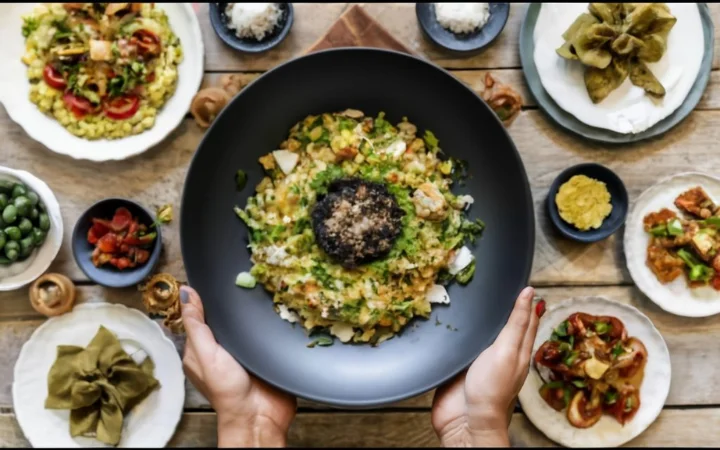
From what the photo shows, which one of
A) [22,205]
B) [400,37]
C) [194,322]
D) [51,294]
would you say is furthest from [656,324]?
[22,205]

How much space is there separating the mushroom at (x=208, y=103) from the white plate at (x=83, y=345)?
0.84m

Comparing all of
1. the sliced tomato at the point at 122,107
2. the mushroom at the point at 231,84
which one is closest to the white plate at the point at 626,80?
the mushroom at the point at 231,84

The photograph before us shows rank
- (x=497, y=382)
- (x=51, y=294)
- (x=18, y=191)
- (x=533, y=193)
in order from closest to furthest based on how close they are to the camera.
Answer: (x=497, y=382), (x=18, y=191), (x=51, y=294), (x=533, y=193)

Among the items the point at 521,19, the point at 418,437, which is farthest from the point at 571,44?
the point at 418,437

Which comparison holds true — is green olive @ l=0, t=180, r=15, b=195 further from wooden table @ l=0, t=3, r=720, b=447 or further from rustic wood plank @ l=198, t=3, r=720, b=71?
rustic wood plank @ l=198, t=3, r=720, b=71

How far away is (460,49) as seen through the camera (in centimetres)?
283

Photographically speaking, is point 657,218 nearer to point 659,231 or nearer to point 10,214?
point 659,231

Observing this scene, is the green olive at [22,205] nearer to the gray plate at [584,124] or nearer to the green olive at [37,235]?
the green olive at [37,235]

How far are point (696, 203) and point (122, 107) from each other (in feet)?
7.79

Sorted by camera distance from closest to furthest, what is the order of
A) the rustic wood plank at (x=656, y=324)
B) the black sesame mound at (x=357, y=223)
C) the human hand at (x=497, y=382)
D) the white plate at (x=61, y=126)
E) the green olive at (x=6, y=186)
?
the human hand at (x=497, y=382) → the black sesame mound at (x=357, y=223) → the green olive at (x=6, y=186) → the white plate at (x=61, y=126) → the rustic wood plank at (x=656, y=324)

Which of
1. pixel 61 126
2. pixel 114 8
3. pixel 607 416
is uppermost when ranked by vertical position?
pixel 114 8

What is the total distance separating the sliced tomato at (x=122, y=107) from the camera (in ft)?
9.19

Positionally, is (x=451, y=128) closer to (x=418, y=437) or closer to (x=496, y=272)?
(x=496, y=272)

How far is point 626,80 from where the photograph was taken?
2852 mm
